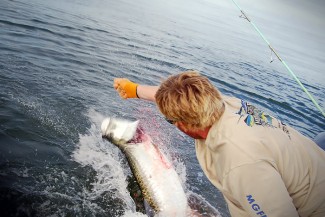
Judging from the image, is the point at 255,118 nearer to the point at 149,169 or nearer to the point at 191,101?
the point at 191,101

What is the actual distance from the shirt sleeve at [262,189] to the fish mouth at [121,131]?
1508 millimetres

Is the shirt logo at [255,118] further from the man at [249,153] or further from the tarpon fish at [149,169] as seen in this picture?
the tarpon fish at [149,169]

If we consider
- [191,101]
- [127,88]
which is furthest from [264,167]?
[127,88]

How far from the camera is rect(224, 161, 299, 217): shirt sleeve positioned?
7.07 ft

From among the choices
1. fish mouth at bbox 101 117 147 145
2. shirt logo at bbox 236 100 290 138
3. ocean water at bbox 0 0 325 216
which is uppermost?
shirt logo at bbox 236 100 290 138

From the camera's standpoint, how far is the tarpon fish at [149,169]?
3479 mm

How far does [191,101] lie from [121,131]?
1278 millimetres

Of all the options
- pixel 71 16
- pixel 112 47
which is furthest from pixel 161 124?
pixel 71 16

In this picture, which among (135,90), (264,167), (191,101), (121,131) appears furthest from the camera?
(135,90)

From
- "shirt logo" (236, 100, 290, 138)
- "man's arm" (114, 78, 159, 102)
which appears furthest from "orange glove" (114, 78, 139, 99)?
"shirt logo" (236, 100, 290, 138)

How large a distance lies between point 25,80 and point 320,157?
6.41 metres

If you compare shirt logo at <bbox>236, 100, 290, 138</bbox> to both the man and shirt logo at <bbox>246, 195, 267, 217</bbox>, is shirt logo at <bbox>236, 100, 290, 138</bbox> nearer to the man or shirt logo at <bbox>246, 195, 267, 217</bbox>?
the man

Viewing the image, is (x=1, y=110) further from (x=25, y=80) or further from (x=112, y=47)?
(x=112, y=47)

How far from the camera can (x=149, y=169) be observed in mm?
3596
